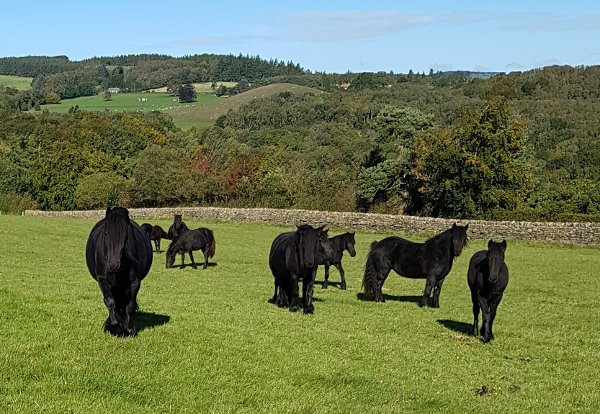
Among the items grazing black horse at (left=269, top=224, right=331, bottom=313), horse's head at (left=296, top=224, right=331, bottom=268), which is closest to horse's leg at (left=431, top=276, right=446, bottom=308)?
grazing black horse at (left=269, top=224, right=331, bottom=313)

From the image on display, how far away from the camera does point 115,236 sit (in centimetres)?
862

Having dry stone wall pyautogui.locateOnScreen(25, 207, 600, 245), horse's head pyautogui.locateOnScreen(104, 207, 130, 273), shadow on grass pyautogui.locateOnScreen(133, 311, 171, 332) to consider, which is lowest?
dry stone wall pyautogui.locateOnScreen(25, 207, 600, 245)

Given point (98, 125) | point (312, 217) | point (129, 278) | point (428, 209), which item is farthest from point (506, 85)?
point (129, 278)

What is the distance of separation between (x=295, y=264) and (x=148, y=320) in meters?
3.07

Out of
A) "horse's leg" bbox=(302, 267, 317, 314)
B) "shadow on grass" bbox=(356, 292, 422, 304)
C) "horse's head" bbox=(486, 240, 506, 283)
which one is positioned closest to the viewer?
"horse's head" bbox=(486, 240, 506, 283)

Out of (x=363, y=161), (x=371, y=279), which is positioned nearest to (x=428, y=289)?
(x=371, y=279)

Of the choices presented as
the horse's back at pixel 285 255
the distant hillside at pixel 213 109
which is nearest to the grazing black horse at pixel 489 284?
the horse's back at pixel 285 255

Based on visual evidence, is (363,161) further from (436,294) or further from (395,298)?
(436,294)

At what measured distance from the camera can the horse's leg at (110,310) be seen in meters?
8.91

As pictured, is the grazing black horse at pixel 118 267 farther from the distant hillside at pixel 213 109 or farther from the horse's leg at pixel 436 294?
the distant hillside at pixel 213 109

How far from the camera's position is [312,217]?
134 ft

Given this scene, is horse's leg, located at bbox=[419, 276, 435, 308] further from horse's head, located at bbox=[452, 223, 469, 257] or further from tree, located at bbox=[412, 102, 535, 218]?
tree, located at bbox=[412, 102, 535, 218]

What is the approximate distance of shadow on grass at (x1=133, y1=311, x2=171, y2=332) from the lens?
33.4 ft

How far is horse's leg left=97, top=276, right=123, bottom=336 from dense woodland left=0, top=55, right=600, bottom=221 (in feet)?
105
